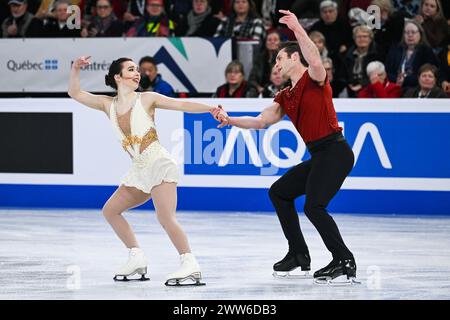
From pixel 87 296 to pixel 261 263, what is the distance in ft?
5.90

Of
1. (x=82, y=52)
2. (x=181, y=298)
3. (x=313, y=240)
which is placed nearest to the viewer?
(x=181, y=298)

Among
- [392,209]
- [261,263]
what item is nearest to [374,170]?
[392,209]

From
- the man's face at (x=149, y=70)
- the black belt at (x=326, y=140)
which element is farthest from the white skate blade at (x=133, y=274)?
the man's face at (x=149, y=70)

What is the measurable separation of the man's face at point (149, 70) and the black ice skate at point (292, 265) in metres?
4.76

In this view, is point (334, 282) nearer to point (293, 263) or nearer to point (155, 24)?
point (293, 263)

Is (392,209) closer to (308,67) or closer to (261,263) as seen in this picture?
(261,263)

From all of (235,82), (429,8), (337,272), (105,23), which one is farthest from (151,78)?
(337,272)

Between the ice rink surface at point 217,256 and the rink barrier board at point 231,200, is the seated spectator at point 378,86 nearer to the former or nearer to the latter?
the rink barrier board at point 231,200

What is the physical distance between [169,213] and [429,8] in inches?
230

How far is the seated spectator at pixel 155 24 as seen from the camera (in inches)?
493

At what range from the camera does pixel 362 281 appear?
7.05m

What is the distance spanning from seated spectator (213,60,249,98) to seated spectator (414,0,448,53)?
209 cm

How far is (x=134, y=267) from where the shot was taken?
7.10 metres

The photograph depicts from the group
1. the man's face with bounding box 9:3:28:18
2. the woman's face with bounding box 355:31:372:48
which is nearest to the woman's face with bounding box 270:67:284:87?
the woman's face with bounding box 355:31:372:48
